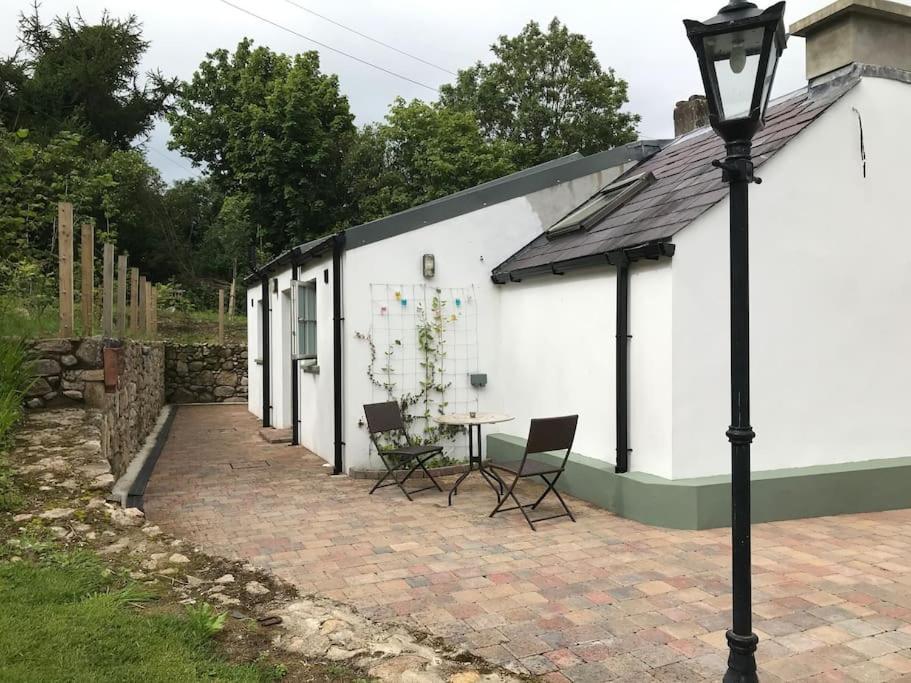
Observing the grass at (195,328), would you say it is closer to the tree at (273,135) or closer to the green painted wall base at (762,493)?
the tree at (273,135)

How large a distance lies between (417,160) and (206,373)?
12014 millimetres

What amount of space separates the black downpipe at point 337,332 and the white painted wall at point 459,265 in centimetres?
10

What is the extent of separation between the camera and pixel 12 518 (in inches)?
157

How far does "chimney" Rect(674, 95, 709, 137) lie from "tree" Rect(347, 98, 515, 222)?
14.8 m

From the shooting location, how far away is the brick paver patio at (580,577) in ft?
11.0

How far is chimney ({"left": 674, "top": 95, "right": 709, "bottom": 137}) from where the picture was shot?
961cm

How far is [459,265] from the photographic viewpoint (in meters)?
8.26

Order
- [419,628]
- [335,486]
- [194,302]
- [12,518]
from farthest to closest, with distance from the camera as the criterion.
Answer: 1. [194,302]
2. [335,486]
3. [12,518]
4. [419,628]

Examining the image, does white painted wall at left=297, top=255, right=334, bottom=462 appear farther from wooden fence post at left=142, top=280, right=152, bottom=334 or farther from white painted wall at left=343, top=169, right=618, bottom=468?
wooden fence post at left=142, top=280, right=152, bottom=334

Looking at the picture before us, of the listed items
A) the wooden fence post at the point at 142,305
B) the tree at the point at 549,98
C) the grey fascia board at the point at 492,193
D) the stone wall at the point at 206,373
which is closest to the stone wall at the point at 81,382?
the grey fascia board at the point at 492,193

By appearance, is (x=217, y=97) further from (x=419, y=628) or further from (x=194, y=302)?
(x=419, y=628)

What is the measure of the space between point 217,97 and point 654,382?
83.5ft

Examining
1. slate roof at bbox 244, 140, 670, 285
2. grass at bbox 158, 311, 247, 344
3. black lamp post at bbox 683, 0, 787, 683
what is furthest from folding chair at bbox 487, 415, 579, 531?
grass at bbox 158, 311, 247, 344

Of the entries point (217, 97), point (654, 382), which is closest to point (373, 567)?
point (654, 382)
